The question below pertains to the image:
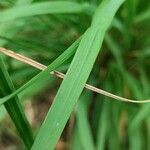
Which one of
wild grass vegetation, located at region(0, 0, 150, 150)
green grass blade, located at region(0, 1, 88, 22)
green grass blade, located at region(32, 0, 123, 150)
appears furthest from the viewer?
wild grass vegetation, located at region(0, 0, 150, 150)

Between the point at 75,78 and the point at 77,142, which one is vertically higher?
the point at 77,142

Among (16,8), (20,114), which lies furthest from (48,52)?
(20,114)

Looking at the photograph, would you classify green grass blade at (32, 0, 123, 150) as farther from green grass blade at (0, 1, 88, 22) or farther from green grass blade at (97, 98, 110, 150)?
green grass blade at (97, 98, 110, 150)

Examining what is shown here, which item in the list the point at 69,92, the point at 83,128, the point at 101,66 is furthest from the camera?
the point at 101,66

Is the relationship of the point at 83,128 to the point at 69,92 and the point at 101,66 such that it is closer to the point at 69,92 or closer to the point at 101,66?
the point at 101,66

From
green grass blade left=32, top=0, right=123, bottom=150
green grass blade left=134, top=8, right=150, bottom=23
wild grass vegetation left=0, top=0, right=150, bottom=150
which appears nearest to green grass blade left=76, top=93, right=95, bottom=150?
wild grass vegetation left=0, top=0, right=150, bottom=150

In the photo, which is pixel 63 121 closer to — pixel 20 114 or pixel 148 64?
pixel 20 114

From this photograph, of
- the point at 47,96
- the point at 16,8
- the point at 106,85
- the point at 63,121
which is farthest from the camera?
the point at 47,96

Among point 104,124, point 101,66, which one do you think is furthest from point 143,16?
point 104,124
